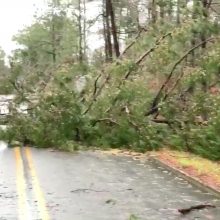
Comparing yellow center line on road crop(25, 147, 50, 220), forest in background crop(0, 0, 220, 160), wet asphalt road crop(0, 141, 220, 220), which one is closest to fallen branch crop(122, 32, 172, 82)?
forest in background crop(0, 0, 220, 160)

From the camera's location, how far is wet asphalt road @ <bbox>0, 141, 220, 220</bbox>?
320 inches

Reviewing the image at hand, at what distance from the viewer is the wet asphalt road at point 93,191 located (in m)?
8.13

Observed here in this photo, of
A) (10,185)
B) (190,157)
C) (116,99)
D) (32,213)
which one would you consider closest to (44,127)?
(116,99)

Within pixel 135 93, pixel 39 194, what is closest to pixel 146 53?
pixel 135 93

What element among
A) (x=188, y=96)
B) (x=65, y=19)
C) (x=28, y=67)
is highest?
(x=65, y=19)

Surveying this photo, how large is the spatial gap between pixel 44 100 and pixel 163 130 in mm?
3996

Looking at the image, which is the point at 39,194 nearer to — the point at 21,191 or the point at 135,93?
the point at 21,191

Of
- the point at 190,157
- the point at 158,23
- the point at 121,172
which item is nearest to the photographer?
the point at 121,172

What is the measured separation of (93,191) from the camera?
33.4 feet

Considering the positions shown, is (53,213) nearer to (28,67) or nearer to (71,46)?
(28,67)

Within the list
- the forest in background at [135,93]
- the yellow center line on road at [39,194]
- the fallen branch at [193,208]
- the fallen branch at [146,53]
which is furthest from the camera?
the fallen branch at [146,53]

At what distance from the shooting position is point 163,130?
18609 mm

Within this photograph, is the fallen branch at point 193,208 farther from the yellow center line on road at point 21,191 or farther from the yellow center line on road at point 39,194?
the yellow center line on road at point 21,191

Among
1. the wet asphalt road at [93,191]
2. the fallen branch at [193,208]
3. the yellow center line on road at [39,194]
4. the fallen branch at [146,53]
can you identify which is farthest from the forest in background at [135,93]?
the fallen branch at [193,208]
